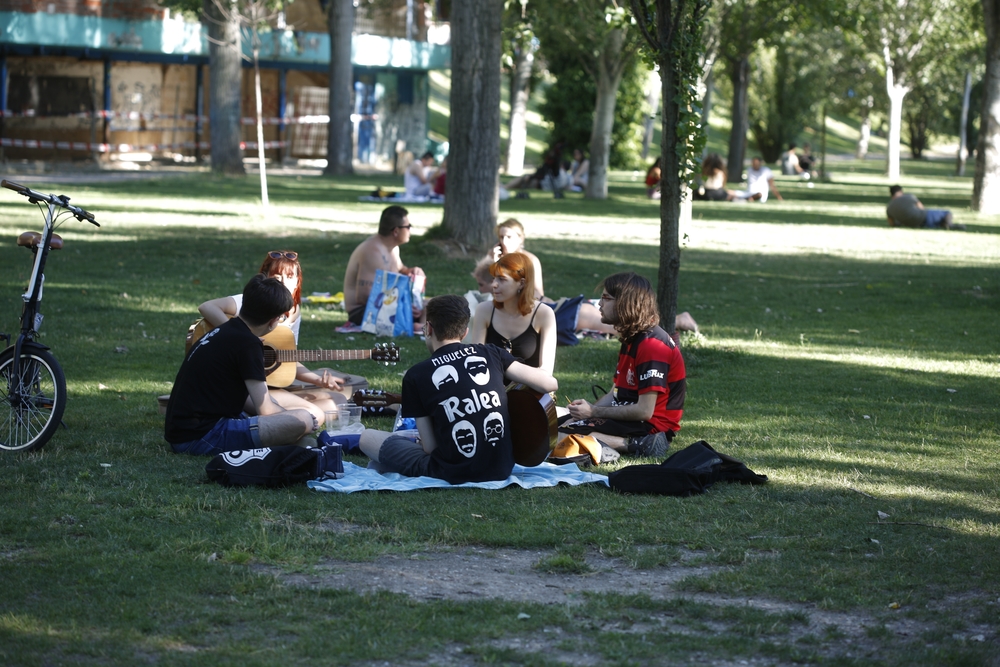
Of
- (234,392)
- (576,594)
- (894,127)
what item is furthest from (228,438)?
(894,127)

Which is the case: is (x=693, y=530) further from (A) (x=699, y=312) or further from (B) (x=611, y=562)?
(A) (x=699, y=312)

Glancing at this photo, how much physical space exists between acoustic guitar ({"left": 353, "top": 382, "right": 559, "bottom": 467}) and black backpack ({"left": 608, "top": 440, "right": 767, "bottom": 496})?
409 millimetres

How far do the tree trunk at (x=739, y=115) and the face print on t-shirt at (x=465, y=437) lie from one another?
110ft

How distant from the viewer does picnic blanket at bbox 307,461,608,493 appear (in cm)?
598

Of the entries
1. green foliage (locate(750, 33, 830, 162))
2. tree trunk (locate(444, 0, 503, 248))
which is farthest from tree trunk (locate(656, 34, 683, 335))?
green foliage (locate(750, 33, 830, 162))

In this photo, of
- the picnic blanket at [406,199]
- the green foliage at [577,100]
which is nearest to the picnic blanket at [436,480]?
the picnic blanket at [406,199]

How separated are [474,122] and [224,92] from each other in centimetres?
1757

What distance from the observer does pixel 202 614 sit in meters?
4.21

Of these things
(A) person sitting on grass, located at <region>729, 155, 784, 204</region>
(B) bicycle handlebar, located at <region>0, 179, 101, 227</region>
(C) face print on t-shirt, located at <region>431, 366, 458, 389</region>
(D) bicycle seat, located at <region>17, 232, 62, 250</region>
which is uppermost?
(A) person sitting on grass, located at <region>729, 155, 784, 204</region>

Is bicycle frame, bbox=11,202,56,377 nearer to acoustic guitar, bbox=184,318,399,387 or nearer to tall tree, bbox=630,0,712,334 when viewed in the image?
acoustic guitar, bbox=184,318,399,387

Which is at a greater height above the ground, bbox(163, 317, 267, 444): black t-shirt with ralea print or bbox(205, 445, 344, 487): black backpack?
bbox(163, 317, 267, 444): black t-shirt with ralea print

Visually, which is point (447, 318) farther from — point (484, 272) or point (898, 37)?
point (898, 37)

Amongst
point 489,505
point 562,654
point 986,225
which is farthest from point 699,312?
point 986,225

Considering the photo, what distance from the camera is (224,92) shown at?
103 feet
